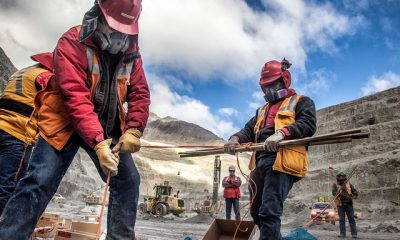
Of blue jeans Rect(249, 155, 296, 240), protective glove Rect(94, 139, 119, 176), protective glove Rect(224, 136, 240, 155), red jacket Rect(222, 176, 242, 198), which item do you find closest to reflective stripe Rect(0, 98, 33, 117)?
protective glove Rect(94, 139, 119, 176)

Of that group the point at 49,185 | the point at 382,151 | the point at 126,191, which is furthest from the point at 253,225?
the point at 382,151

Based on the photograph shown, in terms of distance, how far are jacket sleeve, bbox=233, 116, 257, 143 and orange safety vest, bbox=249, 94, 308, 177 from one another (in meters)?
0.57

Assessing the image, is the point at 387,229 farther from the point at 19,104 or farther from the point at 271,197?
the point at 19,104

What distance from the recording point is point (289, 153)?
3.00 metres

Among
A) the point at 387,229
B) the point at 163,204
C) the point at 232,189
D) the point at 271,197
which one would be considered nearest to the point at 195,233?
the point at 232,189

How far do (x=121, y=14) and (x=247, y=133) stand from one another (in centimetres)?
211

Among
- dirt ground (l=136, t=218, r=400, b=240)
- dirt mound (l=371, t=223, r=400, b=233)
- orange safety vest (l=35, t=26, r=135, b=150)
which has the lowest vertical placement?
dirt ground (l=136, t=218, r=400, b=240)

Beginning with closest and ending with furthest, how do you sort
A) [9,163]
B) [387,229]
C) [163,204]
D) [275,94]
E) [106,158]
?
[106,158] → [9,163] → [275,94] → [387,229] → [163,204]

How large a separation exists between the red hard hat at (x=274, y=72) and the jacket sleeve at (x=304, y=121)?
36 centimetres

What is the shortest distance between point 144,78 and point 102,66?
40cm

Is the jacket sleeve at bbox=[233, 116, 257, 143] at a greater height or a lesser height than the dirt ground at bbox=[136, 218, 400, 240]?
greater

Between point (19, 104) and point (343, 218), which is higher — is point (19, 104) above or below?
above

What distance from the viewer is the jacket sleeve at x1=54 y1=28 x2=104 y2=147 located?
2.03 m

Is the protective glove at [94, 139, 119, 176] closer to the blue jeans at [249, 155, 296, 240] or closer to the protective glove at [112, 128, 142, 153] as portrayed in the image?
the protective glove at [112, 128, 142, 153]
